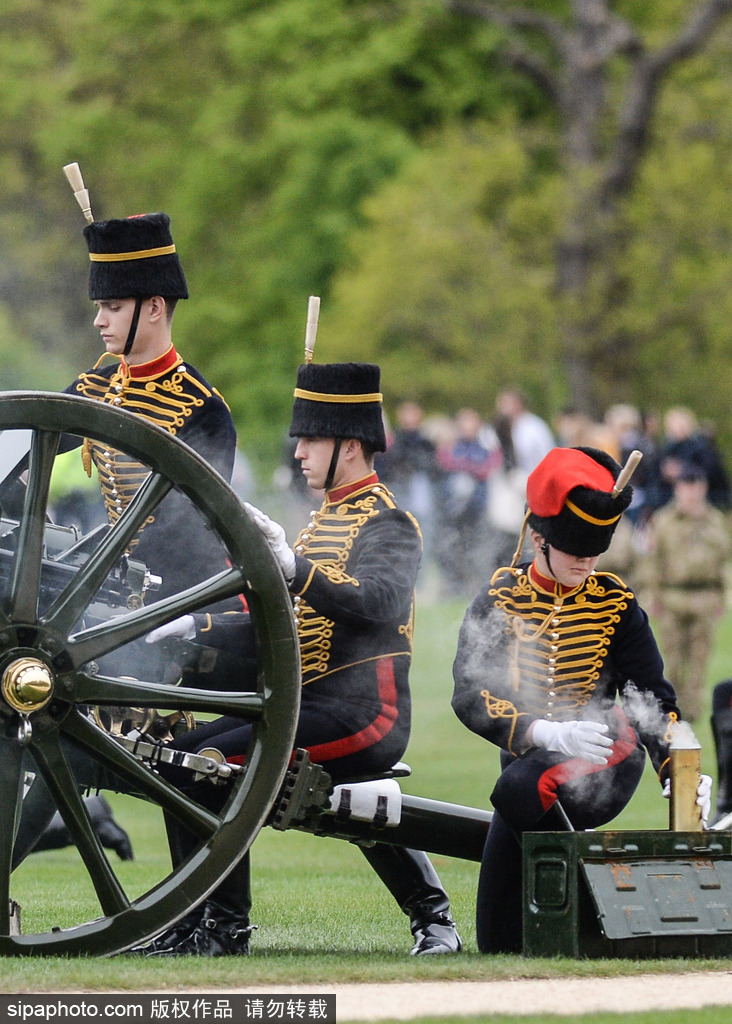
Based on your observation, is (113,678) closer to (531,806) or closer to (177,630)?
(177,630)

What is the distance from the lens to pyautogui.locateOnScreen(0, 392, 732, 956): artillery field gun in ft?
15.9

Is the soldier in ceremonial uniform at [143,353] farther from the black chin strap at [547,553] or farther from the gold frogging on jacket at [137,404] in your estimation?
the black chin strap at [547,553]

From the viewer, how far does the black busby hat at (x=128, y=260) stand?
5703 mm

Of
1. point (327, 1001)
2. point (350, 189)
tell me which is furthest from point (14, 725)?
point (350, 189)

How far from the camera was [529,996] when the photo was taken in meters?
4.84

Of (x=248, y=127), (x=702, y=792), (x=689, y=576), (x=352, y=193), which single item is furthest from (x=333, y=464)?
(x=248, y=127)

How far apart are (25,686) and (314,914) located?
2.07 meters

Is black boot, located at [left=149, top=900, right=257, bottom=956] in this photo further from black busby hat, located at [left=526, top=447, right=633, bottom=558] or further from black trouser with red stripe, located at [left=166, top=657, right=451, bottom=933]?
black busby hat, located at [left=526, top=447, right=633, bottom=558]

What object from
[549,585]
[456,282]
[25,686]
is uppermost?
[456,282]

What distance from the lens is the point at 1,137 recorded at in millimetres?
35938

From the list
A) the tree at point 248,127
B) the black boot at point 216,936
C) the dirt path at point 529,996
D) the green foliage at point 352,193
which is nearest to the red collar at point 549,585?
the dirt path at point 529,996

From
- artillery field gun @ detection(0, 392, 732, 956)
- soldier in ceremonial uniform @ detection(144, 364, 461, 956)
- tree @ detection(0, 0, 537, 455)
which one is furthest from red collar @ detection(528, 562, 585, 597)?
tree @ detection(0, 0, 537, 455)

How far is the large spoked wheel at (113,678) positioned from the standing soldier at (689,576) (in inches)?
334

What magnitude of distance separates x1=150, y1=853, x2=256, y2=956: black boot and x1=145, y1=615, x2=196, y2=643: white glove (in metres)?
0.68
